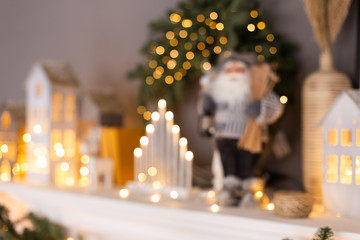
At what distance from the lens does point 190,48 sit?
140cm

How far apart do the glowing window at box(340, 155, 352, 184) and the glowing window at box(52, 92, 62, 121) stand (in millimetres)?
944

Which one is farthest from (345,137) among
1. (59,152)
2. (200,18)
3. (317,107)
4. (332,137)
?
(59,152)

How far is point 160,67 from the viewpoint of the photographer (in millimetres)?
1487

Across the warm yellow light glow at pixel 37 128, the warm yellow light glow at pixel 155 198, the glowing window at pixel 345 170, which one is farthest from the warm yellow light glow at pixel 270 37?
the warm yellow light glow at pixel 37 128

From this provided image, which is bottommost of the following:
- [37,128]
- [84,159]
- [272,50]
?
[84,159]

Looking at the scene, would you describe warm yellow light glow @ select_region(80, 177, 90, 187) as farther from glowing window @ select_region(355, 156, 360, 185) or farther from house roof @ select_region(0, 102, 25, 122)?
glowing window @ select_region(355, 156, 360, 185)

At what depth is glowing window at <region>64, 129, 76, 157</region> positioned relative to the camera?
1551mm

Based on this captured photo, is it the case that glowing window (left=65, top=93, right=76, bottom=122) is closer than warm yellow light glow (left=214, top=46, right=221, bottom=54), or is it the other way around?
warm yellow light glow (left=214, top=46, right=221, bottom=54)

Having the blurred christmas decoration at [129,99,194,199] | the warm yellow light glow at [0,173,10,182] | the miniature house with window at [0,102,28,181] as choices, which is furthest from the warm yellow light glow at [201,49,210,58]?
the warm yellow light glow at [0,173,10,182]

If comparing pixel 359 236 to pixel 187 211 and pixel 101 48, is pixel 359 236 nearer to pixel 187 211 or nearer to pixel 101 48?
pixel 187 211

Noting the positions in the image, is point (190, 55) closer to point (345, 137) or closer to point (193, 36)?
point (193, 36)

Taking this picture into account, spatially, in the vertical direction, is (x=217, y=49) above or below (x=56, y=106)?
above

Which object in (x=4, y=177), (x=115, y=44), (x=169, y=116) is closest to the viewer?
(x=169, y=116)

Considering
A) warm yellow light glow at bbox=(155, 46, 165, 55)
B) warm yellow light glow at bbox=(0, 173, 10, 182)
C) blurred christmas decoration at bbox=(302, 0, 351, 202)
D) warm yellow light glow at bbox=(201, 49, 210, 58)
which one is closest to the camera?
blurred christmas decoration at bbox=(302, 0, 351, 202)
